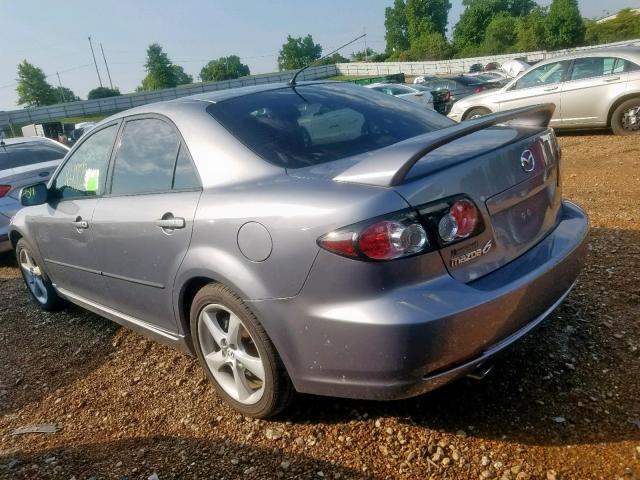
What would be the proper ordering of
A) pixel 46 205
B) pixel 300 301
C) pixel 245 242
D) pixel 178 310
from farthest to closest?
pixel 46 205 < pixel 178 310 < pixel 245 242 < pixel 300 301

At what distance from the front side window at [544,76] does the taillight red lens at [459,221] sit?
8.42 meters

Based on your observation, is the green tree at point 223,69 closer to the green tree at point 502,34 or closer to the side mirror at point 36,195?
the green tree at point 502,34

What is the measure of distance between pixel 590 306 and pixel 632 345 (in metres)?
0.45

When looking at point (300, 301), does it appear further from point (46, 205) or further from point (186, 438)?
point (46, 205)

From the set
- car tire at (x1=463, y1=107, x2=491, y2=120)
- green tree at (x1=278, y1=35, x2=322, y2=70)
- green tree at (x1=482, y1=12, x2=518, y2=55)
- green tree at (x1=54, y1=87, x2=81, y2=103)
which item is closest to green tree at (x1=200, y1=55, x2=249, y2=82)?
green tree at (x1=278, y1=35, x2=322, y2=70)

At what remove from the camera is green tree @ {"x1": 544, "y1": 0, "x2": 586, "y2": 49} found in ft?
221

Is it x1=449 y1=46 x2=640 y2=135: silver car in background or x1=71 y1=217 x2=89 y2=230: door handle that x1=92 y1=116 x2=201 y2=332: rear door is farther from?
x1=449 y1=46 x2=640 y2=135: silver car in background

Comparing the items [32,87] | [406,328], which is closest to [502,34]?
[32,87]

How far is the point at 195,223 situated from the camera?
94.7 inches

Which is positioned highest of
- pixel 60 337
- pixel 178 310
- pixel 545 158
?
pixel 545 158

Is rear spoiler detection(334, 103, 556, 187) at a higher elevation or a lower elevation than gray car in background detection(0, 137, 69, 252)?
higher

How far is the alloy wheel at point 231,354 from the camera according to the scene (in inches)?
94.9

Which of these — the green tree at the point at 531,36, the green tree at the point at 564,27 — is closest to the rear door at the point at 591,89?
the green tree at the point at 531,36

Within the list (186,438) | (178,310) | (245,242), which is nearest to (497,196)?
(245,242)
